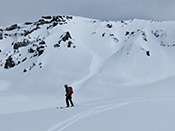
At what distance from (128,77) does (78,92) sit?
38.2 ft

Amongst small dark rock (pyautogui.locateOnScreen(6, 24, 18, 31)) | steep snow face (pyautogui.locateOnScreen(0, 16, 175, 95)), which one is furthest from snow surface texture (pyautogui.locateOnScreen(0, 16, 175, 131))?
small dark rock (pyautogui.locateOnScreen(6, 24, 18, 31))

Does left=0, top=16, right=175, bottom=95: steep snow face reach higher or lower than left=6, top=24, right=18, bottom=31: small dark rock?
lower

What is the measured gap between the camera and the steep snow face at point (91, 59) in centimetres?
3644

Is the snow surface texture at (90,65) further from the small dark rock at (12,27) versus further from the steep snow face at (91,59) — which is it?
the small dark rock at (12,27)

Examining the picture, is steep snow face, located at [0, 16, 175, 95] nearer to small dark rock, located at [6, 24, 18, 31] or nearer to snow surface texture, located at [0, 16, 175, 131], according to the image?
snow surface texture, located at [0, 16, 175, 131]

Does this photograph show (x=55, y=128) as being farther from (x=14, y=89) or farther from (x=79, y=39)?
(x=79, y=39)

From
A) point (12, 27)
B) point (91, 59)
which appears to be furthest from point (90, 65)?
point (12, 27)

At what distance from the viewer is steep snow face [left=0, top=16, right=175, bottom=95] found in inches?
1435

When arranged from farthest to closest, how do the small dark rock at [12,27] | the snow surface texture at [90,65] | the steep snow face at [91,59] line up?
the small dark rock at [12,27]
the steep snow face at [91,59]
the snow surface texture at [90,65]

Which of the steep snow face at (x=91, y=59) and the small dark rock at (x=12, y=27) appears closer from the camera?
the steep snow face at (x=91, y=59)

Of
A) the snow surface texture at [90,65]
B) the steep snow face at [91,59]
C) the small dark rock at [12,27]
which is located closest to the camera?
the snow surface texture at [90,65]

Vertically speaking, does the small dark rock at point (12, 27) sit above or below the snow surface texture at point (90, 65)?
above

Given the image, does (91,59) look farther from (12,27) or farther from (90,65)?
(12,27)

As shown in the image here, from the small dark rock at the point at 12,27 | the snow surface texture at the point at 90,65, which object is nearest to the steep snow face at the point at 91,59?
the snow surface texture at the point at 90,65
